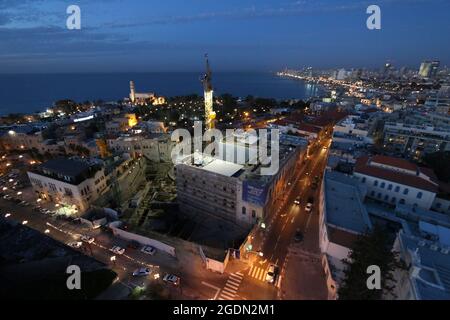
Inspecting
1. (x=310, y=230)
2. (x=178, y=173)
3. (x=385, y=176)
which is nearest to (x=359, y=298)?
(x=310, y=230)

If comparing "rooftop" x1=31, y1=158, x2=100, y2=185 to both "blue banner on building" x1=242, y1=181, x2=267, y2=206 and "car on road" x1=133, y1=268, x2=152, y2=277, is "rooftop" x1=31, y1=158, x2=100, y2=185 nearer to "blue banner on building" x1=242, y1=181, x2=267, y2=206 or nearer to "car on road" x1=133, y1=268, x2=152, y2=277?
"car on road" x1=133, y1=268, x2=152, y2=277

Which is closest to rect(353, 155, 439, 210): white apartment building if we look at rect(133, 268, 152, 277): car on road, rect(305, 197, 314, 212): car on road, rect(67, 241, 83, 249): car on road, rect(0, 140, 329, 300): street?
rect(305, 197, 314, 212): car on road

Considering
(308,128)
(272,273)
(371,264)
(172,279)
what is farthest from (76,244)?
(308,128)

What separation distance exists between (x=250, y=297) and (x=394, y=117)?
72229 millimetres

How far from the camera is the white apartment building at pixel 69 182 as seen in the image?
35531mm

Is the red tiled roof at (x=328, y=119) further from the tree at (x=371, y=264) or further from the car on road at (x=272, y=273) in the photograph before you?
the tree at (x=371, y=264)

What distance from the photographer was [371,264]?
1750 centimetres

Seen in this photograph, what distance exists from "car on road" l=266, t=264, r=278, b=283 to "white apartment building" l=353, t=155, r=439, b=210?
20131 millimetres

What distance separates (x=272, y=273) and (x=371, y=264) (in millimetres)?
10855

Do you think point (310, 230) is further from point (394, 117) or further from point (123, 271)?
point (394, 117)

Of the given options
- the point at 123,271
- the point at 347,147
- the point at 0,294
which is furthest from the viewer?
the point at 347,147

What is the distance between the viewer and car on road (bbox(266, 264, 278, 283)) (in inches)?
986

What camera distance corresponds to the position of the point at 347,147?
47.9 metres

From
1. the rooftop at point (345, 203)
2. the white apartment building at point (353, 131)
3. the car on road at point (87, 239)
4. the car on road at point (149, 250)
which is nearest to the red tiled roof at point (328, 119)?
the white apartment building at point (353, 131)
